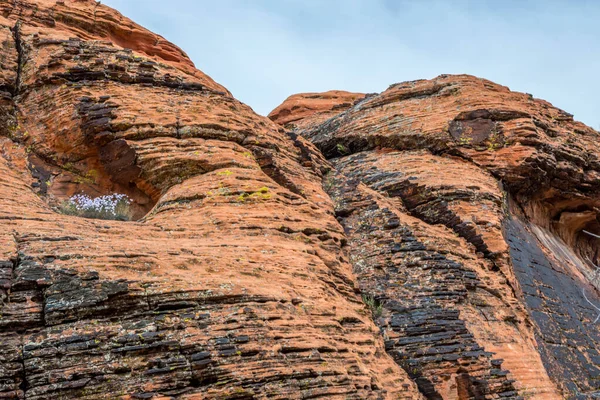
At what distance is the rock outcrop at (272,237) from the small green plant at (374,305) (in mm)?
74

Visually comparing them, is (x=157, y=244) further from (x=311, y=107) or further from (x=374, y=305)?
(x=311, y=107)

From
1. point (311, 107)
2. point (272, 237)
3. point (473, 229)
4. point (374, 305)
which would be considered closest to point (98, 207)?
point (272, 237)

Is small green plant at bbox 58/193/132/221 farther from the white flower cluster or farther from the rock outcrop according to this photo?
the rock outcrop

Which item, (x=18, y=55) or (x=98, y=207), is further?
(x=18, y=55)

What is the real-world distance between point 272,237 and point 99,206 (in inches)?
174

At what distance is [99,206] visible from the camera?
500 inches

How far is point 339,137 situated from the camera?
20406mm


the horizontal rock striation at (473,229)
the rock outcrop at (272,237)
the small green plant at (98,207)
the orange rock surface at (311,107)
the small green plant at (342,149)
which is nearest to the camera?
the rock outcrop at (272,237)

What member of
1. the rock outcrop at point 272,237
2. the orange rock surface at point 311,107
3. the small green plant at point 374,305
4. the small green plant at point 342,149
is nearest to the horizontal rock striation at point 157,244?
the rock outcrop at point 272,237

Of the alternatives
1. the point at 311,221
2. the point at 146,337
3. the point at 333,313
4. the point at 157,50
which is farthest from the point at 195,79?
the point at 146,337

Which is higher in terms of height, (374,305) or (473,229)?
(473,229)

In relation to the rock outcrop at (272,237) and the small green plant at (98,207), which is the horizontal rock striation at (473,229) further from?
the small green plant at (98,207)

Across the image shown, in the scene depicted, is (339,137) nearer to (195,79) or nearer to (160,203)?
(195,79)

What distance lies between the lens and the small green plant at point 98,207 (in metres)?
12.4
